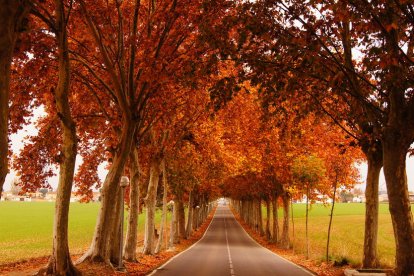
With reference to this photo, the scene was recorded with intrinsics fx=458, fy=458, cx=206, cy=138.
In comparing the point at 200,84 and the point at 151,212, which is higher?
the point at 200,84

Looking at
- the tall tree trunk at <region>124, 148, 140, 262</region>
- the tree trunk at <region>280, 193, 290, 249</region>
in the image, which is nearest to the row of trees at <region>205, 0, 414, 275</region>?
the tall tree trunk at <region>124, 148, 140, 262</region>

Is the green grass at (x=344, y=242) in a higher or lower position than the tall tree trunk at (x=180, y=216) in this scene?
lower

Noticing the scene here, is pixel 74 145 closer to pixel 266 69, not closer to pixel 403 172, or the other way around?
pixel 266 69

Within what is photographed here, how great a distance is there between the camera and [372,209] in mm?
16281

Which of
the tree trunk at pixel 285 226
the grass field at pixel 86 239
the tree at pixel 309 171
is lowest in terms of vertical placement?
the grass field at pixel 86 239

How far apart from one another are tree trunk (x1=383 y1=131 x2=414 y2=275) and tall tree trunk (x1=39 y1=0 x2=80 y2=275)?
8557mm

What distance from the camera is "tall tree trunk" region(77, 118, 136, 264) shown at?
625 inches

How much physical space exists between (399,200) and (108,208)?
9529 millimetres

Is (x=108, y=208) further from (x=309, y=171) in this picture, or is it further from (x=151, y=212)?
(x=309, y=171)

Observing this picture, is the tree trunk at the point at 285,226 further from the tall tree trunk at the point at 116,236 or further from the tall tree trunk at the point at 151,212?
the tall tree trunk at the point at 116,236

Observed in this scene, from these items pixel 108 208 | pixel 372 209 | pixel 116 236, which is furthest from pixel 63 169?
pixel 372 209

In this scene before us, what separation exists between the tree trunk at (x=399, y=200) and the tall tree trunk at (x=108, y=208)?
894cm

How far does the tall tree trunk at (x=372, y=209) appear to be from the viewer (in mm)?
15984

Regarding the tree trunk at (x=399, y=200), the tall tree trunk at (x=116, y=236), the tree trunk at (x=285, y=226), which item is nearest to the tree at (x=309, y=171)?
the tree trunk at (x=285, y=226)
